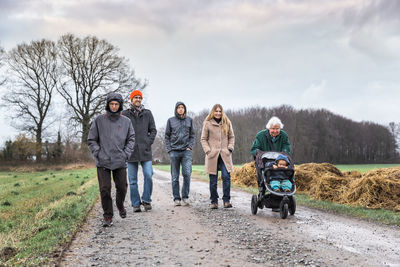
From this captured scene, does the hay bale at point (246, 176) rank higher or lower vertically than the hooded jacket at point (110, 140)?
lower

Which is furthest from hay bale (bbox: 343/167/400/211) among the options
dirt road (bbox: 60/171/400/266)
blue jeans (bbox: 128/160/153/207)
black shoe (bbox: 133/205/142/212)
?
black shoe (bbox: 133/205/142/212)

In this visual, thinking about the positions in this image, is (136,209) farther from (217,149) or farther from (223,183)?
(217,149)

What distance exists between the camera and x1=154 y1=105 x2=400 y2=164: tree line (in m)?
61.8

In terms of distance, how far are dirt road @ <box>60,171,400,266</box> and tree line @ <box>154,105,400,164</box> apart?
2112 inches

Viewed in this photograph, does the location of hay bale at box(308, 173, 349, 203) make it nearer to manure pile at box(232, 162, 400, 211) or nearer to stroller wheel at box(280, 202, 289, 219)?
manure pile at box(232, 162, 400, 211)

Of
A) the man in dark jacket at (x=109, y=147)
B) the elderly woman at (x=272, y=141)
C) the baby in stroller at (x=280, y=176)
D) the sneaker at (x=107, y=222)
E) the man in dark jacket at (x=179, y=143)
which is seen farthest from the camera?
the man in dark jacket at (x=179, y=143)

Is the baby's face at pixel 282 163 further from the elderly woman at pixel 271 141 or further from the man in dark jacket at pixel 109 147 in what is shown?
the man in dark jacket at pixel 109 147

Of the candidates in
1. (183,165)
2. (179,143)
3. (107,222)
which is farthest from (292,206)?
(107,222)

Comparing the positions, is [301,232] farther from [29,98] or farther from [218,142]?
[29,98]

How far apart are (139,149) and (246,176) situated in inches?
339

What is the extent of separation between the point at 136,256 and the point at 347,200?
20.8 feet

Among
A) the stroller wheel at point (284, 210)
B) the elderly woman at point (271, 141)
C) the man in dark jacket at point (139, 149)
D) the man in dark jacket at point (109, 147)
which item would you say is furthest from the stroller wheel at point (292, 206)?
the man in dark jacket at point (109, 147)

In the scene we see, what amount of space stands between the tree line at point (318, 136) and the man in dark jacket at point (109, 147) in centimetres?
5422

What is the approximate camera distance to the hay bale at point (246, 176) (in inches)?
570
